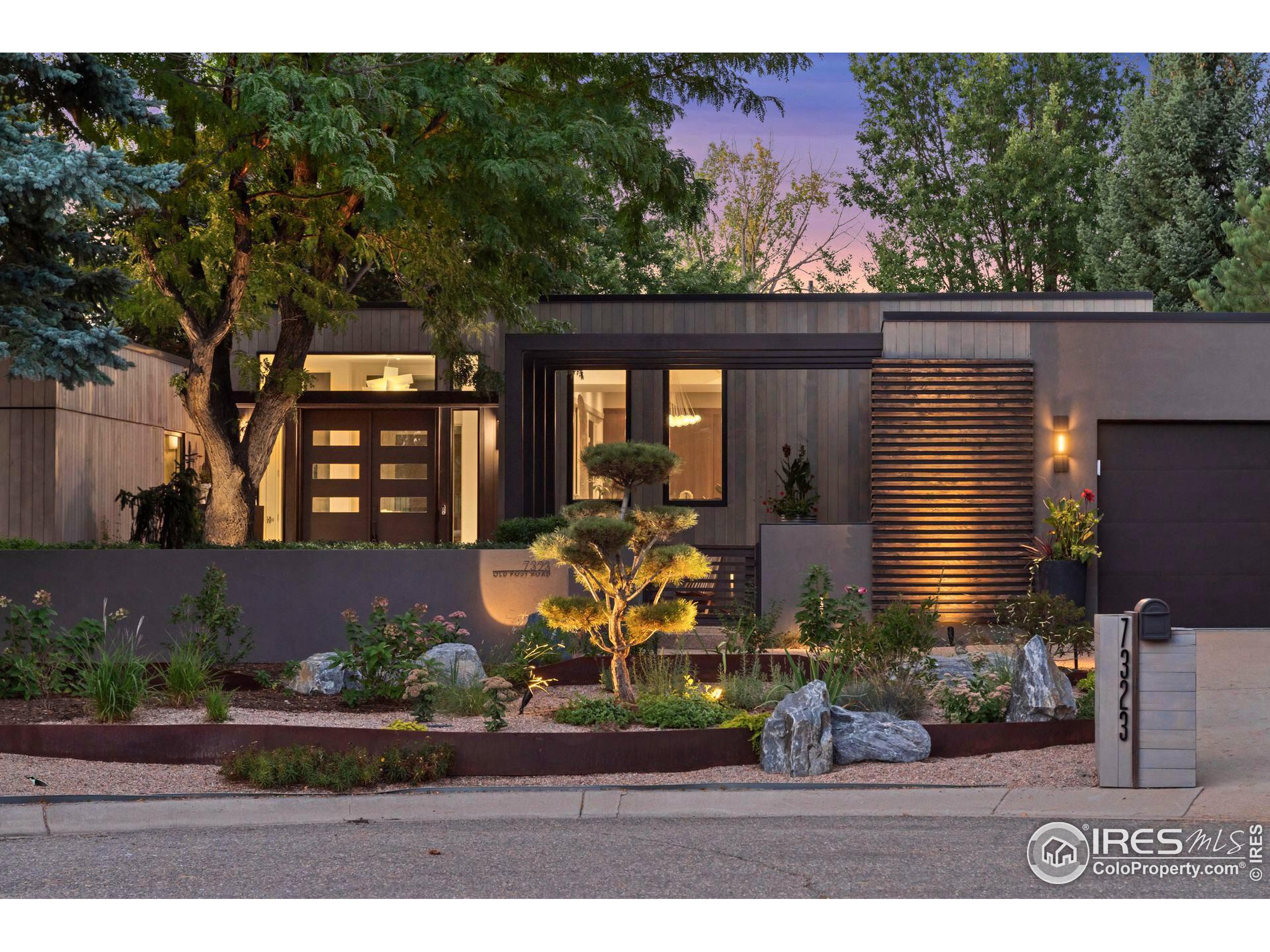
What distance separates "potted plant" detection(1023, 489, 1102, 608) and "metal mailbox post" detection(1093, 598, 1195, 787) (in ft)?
17.7

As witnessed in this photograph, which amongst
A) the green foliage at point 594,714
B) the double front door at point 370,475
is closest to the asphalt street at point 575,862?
the green foliage at point 594,714

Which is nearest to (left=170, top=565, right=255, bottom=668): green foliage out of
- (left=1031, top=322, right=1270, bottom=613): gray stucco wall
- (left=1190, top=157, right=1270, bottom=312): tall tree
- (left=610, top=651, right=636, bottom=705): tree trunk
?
(left=610, top=651, right=636, bottom=705): tree trunk

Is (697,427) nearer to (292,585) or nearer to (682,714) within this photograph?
(292,585)

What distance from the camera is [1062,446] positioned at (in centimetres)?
1227

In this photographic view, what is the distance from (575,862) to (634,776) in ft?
5.75

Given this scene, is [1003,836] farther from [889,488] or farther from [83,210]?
[83,210]

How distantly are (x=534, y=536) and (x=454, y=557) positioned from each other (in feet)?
3.11

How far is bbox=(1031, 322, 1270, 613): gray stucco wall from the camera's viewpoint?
486 inches

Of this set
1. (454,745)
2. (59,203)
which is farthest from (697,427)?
(454,745)

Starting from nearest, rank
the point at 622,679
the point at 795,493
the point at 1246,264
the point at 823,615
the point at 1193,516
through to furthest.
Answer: the point at 622,679 → the point at 823,615 → the point at 1193,516 → the point at 795,493 → the point at 1246,264

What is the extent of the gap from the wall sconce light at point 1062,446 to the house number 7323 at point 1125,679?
19.8ft

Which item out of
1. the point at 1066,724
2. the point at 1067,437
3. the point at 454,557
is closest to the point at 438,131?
the point at 454,557

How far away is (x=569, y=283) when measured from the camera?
54.7 feet

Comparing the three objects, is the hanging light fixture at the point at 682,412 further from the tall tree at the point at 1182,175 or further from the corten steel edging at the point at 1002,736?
the tall tree at the point at 1182,175
